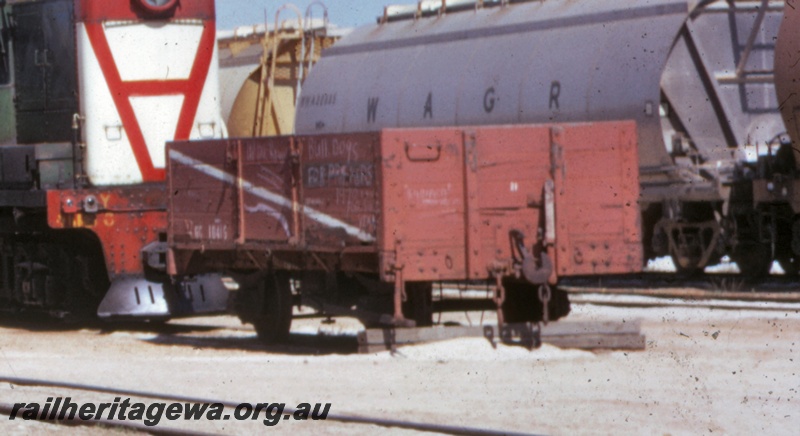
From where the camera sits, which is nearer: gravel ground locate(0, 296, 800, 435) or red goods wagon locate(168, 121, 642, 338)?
gravel ground locate(0, 296, 800, 435)

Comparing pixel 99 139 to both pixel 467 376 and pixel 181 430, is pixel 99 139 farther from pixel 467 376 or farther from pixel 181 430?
pixel 181 430

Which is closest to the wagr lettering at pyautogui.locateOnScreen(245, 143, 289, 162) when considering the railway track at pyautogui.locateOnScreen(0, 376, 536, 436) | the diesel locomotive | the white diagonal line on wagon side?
the white diagonal line on wagon side

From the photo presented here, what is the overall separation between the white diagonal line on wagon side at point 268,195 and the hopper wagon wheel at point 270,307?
748 millimetres

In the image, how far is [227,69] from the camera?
25.8 m

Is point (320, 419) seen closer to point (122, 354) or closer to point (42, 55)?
point (122, 354)

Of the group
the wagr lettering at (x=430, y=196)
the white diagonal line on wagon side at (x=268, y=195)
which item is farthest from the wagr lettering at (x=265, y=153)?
the wagr lettering at (x=430, y=196)

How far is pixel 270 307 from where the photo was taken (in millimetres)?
13070

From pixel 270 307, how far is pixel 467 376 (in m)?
3.13

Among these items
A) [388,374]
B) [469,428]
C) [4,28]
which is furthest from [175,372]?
[4,28]

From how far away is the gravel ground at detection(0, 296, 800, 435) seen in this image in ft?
27.4

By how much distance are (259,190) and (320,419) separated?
4.53m

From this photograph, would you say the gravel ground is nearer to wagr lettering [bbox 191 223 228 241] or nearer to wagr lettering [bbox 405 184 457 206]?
wagr lettering [bbox 191 223 228 241]

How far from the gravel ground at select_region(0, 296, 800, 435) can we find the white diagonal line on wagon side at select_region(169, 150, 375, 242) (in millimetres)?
952

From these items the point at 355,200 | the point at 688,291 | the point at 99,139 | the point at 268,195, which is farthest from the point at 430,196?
the point at 688,291
